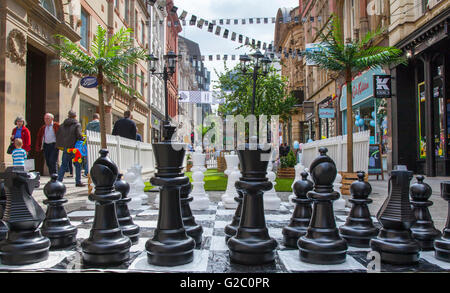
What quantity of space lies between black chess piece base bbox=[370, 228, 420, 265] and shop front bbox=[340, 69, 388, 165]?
449 inches

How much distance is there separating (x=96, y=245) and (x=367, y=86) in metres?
14.1

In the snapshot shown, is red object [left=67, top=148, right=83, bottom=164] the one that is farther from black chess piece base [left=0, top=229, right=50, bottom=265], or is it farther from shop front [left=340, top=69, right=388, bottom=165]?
shop front [left=340, top=69, right=388, bottom=165]

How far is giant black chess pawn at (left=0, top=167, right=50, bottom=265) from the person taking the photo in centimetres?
155

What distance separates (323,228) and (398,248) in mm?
341

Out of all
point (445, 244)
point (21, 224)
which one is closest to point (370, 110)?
point (445, 244)

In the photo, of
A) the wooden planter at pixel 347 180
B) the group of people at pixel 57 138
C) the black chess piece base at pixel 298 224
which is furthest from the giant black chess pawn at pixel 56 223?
the group of people at pixel 57 138

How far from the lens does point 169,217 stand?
165 cm

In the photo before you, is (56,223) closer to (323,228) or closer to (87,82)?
(323,228)

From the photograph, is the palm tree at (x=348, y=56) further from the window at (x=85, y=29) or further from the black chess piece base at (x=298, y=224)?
the window at (x=85, y=29)

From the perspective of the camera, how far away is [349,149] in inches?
202

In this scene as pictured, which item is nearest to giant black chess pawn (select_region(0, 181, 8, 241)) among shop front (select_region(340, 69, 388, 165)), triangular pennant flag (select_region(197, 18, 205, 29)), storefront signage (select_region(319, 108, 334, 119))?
triangular pennant flag (select_region(197, 18, 205, 29))

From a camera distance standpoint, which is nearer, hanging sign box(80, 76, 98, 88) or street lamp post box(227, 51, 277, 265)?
street lamp post box(227, 51, 277, 265)
